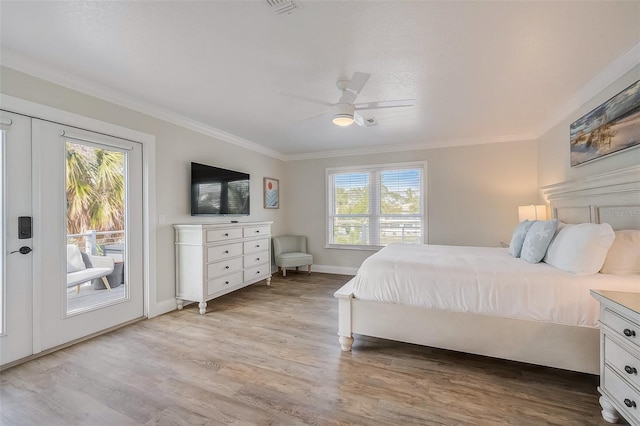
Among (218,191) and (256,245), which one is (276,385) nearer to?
(256,245)

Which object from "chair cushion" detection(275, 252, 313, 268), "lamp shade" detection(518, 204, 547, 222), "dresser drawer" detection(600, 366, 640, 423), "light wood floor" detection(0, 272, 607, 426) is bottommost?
"light wood floor" detection(0, 272, 607, 426)

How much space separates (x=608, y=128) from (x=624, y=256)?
1.24m

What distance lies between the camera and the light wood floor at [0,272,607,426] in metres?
1.61

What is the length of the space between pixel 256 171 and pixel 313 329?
10.2ft

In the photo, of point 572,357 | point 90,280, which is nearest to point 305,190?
point 90,280

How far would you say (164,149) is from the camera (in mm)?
3297

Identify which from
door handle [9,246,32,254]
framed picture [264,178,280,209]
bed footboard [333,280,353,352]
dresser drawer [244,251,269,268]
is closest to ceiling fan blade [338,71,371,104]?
bed footboard [333,280,353,352]

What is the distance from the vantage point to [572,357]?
1832 mm

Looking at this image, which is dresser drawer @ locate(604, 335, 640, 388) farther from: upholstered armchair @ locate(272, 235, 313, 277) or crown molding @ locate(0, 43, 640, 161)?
upholstered armchair @ locate(272, 235, 313, 277)

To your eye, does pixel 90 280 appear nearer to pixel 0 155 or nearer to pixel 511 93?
pixel 0 155

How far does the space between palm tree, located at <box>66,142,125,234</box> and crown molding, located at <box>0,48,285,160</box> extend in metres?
0.53

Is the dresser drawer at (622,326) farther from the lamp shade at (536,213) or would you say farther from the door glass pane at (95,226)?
the door glass pane at (95,226)

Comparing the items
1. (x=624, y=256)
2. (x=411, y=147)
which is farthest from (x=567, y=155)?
(x=411, y=147)

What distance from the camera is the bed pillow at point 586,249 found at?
184 cm
